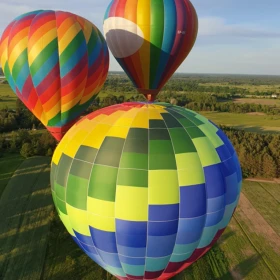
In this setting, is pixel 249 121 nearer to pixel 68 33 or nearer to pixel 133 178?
pixel 68 33

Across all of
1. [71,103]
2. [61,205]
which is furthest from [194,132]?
[71,103]

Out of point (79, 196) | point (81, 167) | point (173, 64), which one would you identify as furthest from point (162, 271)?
point (173, 64)

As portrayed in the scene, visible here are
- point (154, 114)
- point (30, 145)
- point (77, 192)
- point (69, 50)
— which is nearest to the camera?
point (77, 192)

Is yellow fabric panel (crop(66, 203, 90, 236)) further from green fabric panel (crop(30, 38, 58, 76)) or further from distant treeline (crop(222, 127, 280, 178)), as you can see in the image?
distant treeline (crop(222, 127, 280, 178))

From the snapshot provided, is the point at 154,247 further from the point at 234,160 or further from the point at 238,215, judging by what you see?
the point at 238,215

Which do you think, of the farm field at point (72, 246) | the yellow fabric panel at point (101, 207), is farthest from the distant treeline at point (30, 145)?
the yellow fabric panel at point (101, 207)

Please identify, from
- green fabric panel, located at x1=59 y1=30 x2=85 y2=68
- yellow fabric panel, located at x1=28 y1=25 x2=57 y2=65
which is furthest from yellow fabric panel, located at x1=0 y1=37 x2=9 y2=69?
green fabric panel, located at x1=59 y1=30 x2=85 y2=68

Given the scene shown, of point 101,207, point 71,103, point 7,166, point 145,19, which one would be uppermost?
point 145,19
